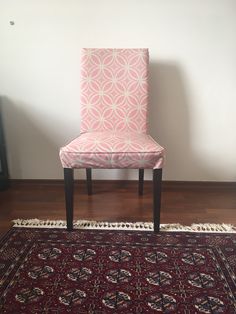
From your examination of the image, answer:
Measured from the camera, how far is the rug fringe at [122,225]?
4.58ft

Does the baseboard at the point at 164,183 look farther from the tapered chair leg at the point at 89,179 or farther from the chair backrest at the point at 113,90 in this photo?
the chair backrest at the point at 113,90

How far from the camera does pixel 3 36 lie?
1.72 m

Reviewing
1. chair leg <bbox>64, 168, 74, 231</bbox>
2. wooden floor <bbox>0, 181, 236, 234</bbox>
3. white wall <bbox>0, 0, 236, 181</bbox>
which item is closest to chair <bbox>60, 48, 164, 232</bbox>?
white wall <bbox>0, 0, 236, 181</bbox>

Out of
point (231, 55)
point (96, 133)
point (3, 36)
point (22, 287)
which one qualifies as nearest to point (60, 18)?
point (3, 36)

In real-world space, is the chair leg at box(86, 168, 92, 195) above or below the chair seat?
below

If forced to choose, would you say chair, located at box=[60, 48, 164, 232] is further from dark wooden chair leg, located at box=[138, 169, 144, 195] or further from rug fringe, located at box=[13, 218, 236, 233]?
rug fringe, located at box=[13, 218, 236, 233]

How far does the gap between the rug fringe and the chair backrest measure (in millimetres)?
528

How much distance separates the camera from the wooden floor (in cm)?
154

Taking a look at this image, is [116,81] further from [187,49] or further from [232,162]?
[232,162]

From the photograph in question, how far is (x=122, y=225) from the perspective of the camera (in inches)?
56.5

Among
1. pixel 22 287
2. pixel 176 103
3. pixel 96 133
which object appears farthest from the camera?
pixel 176 103

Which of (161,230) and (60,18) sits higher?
(60,18)

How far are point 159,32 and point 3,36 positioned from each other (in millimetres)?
987

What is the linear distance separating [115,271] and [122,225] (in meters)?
0.36
